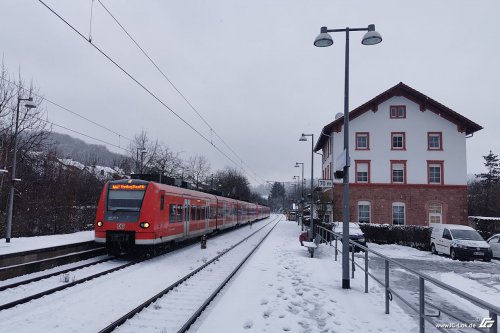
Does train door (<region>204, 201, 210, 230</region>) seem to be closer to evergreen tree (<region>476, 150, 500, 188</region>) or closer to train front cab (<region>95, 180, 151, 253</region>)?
train front cab (<region>95, 180, 151, 253</region>)

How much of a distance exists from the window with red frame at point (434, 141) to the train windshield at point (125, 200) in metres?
26.8

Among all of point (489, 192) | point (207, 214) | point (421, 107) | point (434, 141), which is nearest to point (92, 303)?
point (207, 214)

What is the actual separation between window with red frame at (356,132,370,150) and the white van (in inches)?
499

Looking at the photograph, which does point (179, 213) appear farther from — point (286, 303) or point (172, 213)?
point (286, 303)

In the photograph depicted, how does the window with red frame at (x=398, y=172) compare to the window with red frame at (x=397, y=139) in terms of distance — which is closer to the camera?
the window with red frame at (x=398, y=172)

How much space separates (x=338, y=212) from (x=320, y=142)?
1145 cm

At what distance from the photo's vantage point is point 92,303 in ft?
26.2

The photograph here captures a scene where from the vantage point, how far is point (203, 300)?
8.52 meters

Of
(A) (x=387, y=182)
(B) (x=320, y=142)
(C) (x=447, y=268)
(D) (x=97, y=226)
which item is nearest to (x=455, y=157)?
(A) (x=387, y=182)

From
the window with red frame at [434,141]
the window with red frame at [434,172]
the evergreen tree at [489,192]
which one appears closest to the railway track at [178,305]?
the window with red frame at [434,172]

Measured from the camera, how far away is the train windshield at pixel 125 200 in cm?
1433

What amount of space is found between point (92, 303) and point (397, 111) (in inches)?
1228

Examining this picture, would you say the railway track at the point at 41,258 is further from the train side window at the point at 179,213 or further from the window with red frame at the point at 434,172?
the window with red frame at the point at 434,172

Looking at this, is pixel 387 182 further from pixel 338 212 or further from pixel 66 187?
pixel 66 187
